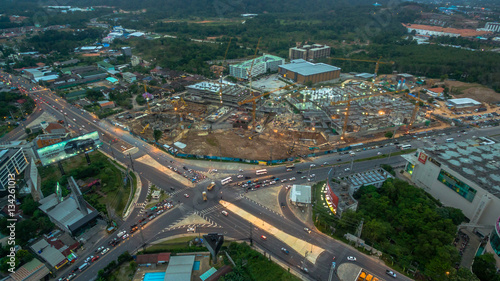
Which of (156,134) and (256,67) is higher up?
(256,67)

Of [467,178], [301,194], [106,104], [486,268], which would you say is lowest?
[301,194]

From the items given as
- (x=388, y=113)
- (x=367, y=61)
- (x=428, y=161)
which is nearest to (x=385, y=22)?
(x=367, y=61)

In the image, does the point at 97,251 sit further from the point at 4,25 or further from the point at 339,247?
the point at 4,25

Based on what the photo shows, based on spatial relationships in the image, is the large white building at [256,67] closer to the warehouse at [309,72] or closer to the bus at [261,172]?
the warehouse at [309,72]

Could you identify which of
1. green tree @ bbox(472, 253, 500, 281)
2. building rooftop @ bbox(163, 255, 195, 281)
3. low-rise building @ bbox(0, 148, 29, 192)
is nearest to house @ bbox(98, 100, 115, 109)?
low-rise building @ bbox(0, 148, 29, 192)

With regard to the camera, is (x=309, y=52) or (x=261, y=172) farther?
(x=309, y=52)

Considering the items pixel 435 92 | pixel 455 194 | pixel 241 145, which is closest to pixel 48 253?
pixel 241 145

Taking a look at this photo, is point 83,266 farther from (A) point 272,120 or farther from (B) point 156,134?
(A) point 272,120
